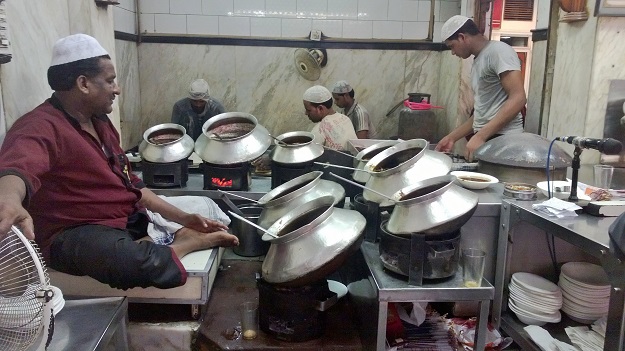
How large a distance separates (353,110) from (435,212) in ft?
11.4

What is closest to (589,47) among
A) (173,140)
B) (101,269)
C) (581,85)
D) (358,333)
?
(581,85)

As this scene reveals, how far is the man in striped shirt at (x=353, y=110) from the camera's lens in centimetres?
507

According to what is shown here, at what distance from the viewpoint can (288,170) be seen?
9.08 feet

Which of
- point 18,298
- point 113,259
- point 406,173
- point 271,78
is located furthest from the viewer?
point 271,78

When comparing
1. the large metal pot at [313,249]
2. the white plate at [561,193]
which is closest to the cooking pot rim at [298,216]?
the large metal pot at [313,249]

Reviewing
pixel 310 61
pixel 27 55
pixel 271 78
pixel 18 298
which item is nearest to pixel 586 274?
pixel 18 298

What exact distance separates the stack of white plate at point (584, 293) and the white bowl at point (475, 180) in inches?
21.1

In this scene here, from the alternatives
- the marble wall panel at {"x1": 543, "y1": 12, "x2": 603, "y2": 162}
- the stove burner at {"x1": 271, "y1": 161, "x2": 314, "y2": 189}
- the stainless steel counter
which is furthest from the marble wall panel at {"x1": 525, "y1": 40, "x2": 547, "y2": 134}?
the stainless steel counter

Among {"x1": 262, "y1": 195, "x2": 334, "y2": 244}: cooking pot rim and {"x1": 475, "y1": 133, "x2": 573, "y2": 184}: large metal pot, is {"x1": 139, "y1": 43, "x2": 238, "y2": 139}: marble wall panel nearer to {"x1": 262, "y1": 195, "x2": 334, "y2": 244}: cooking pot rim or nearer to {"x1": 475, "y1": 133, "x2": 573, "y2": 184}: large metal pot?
{"x1": 475, "y1": 133, "x2": 573, "y2": 184}: large metal pot

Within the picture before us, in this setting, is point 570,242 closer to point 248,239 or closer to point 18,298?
point 248,239

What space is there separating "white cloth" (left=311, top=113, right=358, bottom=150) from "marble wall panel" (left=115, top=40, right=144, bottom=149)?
2317 mm

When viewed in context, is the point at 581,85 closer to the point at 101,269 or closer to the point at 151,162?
the point at 151,162

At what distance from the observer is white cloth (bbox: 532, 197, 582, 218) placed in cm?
193

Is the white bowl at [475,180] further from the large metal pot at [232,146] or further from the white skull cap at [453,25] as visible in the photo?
the white skull cap at [453,25]
